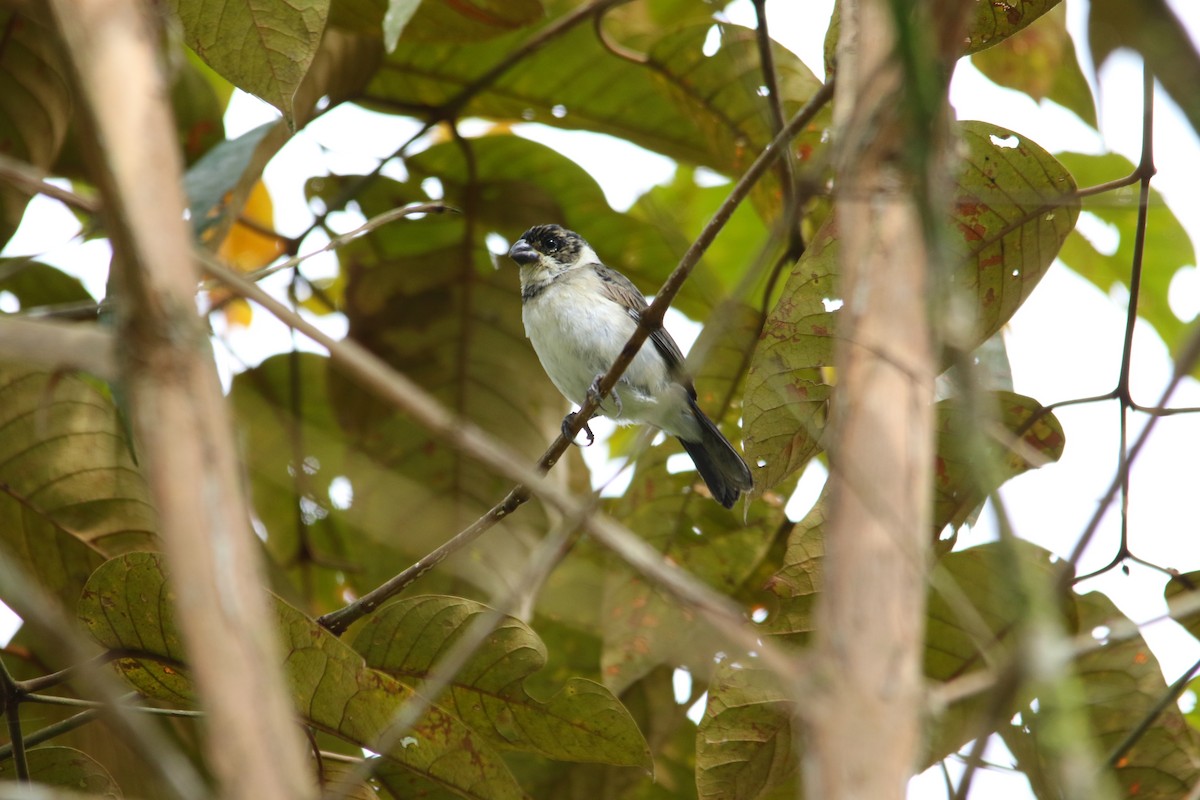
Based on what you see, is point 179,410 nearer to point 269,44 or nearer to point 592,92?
point 269,44

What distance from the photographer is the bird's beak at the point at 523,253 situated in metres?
4.84

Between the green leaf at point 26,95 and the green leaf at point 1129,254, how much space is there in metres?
3.49

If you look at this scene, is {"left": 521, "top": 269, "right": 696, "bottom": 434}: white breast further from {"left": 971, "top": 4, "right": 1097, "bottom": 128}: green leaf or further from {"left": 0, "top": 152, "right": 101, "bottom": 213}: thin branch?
{"left": 0, "top": 152, "right": 101, "bottom": 213}: thin branch


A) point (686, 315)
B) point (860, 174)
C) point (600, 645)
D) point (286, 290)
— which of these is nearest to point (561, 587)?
point (600, 645)

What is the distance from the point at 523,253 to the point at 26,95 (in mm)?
1968

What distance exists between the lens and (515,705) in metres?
2.73

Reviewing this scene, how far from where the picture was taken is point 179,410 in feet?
3.12

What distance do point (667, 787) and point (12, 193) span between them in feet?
8.52

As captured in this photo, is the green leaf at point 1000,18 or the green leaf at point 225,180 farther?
the green leaf at point 225,180

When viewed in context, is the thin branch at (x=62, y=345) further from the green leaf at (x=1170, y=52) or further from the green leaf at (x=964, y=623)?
the green leaf at (x=964, y=623)

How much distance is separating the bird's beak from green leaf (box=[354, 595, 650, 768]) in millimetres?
2331

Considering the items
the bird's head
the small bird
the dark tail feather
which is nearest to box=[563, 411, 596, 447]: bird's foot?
the small bird

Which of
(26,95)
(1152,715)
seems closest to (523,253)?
(26,95)

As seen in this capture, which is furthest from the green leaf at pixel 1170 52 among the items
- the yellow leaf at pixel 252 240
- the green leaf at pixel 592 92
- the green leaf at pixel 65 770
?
the yellow leaf at pixel 252 240
